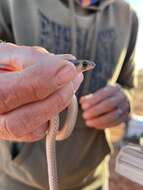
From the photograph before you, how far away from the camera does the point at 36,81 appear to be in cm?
54

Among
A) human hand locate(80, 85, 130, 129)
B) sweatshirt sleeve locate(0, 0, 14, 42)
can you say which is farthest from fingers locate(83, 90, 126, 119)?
sweatshirt sleeve locate(0, 0, 14, 42)

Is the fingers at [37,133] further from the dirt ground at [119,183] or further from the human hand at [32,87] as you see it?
the dirt ground at [119,183]

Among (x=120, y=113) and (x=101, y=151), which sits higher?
(x=120, y=113)

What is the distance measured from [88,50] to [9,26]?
0.23m

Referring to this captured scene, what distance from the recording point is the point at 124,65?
1426mm

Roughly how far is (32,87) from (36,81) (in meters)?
0.01

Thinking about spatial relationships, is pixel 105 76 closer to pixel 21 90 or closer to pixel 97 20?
pixel 97 20

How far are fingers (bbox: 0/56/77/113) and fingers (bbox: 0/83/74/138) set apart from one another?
0.01 m

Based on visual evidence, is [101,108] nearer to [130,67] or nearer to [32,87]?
[130,67]

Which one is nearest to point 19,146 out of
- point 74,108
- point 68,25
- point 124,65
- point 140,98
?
point 68,25

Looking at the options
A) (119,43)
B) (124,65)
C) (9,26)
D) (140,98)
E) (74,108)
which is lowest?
(140,98)

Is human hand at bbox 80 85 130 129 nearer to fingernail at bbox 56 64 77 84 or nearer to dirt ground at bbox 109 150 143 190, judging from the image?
dirt ground at bbox 109 150 143 190

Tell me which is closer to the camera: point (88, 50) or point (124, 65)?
point (88, 50)

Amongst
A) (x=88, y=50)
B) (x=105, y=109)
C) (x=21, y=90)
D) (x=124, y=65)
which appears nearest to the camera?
(x=21, y=90)
